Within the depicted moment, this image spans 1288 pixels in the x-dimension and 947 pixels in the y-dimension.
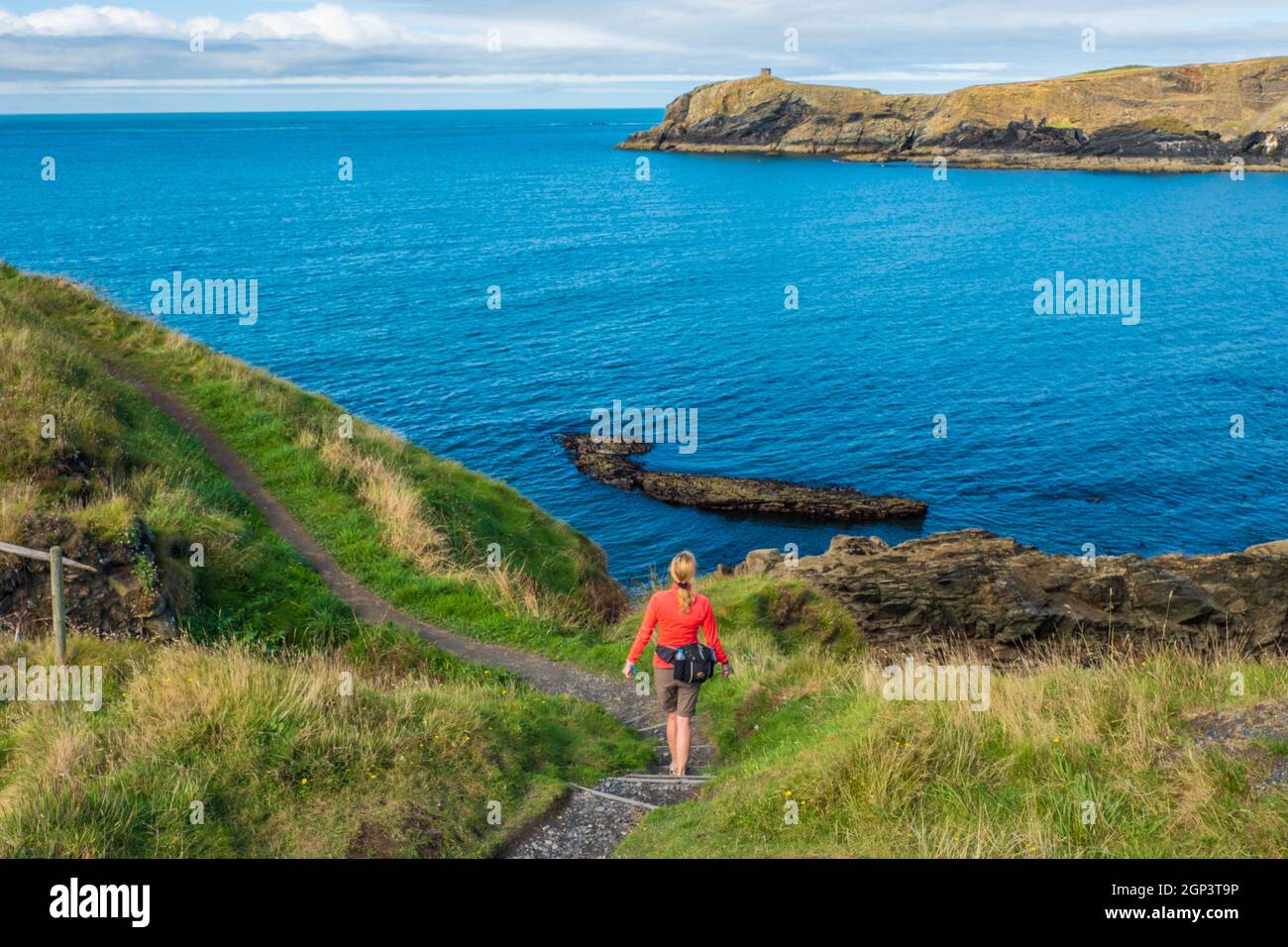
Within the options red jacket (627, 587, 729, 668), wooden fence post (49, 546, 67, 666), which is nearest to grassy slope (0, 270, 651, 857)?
wooden fence post (49, 546, 67, 666)

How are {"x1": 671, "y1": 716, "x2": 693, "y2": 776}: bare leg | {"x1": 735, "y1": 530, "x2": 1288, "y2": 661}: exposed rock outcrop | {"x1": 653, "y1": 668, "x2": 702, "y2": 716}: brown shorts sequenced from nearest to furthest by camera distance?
{"x1": 653, "y1": 668, "x2": 702, "y2": 716}: brown shorts
{"x1": 671, "y1": 716, "x2": 693, "y2": 776}: bare leg
{"x1": 735, "y1": 530, "x2": 1288, "y2": 661}: exposed rock outcrop

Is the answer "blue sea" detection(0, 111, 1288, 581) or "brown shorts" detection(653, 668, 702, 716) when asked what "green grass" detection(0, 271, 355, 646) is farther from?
"blue sea" detection(0, 111, 1288, 581)

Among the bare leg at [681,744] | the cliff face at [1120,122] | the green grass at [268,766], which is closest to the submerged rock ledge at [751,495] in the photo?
the green grass at [268,766]

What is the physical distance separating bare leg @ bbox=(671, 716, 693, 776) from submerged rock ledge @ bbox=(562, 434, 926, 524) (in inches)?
1118

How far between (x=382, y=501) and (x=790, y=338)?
4579cm

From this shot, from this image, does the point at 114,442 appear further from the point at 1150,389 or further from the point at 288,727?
the point at 1150,389

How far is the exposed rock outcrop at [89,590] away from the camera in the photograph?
15805 millimetres

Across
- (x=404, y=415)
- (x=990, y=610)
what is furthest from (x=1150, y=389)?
(x=404, y=415)

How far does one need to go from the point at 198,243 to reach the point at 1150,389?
79745 millimetres

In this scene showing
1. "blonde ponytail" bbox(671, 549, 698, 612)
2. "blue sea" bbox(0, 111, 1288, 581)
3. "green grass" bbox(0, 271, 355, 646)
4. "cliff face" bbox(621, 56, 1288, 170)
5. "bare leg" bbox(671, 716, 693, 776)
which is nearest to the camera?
"blonde ponytail" bbox(671, 549, 698, 612)

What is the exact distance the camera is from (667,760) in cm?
1434

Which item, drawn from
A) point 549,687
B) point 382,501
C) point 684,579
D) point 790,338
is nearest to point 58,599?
point 549,687

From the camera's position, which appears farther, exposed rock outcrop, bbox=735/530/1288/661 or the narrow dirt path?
exposed rock outcrop, bbox=735/530/1288/661

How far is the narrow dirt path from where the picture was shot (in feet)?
36.4
